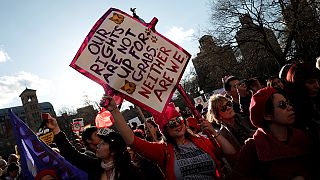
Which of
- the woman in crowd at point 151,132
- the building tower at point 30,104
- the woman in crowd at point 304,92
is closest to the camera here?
the woman in crowd at point 304,92

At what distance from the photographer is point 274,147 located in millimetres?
2484

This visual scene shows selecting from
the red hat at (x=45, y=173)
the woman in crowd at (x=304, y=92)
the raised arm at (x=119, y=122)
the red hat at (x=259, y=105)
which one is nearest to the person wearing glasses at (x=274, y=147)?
the red hat at (x=259, y=105)

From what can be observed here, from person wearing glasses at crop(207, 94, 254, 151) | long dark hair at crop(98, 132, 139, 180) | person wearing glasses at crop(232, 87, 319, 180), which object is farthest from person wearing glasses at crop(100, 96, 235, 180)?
person wearing glasses at crop(232, 87, 319, 180)

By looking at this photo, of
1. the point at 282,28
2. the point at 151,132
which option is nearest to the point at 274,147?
the point at 151,132

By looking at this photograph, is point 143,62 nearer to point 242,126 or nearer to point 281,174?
point 242,126

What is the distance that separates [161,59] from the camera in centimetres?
371

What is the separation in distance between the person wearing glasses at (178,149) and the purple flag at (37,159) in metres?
0.85

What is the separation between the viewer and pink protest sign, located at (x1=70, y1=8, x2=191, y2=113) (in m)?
3.53

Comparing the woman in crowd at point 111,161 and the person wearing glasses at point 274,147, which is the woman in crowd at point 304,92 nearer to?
the person wearing glasses at point 274,147

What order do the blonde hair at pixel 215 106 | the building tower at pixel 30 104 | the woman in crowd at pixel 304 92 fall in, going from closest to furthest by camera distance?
the woman in crowd at pixel 304 92
the blonde hair at pixel 215 106
the building tower at pixel 30 104

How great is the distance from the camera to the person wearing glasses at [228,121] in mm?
3648

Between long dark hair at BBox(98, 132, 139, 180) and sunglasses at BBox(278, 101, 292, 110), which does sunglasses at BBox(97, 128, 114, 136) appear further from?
sunglasses at BBox(278, 101, 292, 110)

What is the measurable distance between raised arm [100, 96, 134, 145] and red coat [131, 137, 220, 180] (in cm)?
7

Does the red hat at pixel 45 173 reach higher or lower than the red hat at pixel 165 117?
lower
